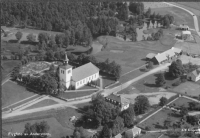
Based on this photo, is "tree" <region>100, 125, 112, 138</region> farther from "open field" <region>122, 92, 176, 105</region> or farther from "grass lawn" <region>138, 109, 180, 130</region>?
"open field" <region>122, 92, 176, 105</region>

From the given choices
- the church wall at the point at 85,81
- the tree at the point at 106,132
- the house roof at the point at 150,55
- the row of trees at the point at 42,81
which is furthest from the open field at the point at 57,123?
the house roof at the point at 150,55

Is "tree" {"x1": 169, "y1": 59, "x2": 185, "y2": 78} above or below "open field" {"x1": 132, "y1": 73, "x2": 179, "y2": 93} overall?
above

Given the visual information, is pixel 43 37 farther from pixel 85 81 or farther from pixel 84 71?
pixel 85 81

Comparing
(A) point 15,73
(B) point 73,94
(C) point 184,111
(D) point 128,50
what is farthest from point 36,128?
(D) point 128,50

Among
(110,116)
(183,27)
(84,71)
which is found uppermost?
(183,27)

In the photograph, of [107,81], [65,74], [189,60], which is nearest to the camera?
[65,74]

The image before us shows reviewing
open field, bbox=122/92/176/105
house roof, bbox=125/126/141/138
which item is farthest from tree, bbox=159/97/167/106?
house roof, bbox=125/126/141/138
